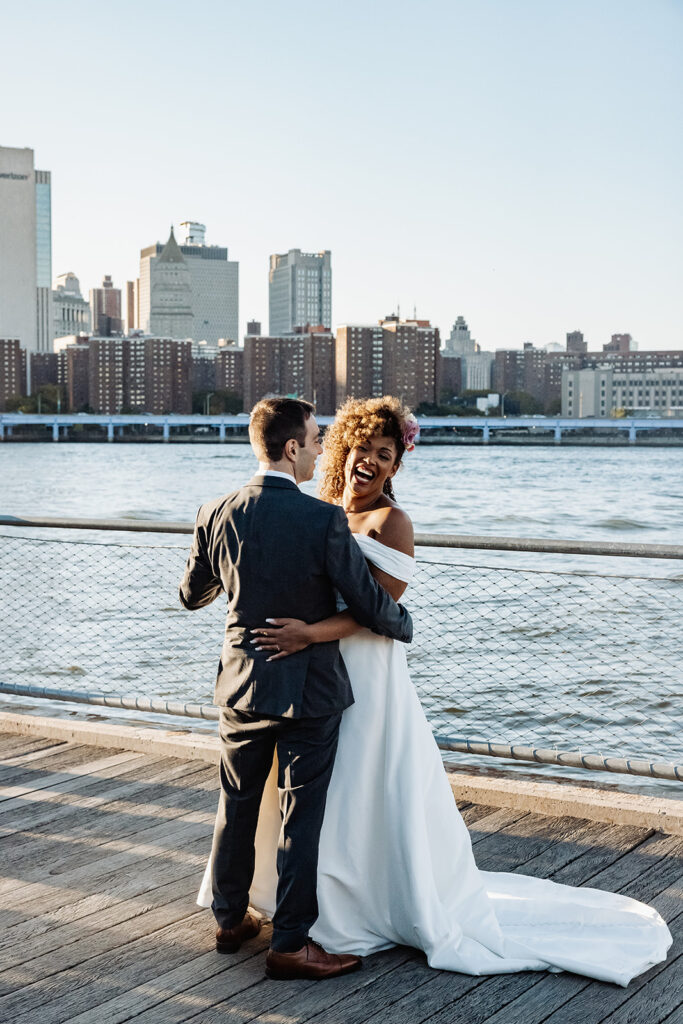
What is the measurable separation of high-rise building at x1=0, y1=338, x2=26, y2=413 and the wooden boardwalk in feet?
477

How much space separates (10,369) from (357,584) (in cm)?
15082

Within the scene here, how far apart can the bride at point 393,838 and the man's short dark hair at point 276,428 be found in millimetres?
250

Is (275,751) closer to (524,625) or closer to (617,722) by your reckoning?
(617,722)

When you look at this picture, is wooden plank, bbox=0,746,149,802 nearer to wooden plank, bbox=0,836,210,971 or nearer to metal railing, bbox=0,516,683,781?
metal railing, bbox=0,516,683,781

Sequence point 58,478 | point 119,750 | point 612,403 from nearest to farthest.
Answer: point 119,750 → point 58,478 → point 612,403

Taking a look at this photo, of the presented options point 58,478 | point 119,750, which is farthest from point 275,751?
point 58,478

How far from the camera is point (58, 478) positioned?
58844mm

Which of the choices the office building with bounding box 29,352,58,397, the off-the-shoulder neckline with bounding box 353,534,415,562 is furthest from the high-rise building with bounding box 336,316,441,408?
the off-the-shoulder neckline with bounding box 353,534,415,562

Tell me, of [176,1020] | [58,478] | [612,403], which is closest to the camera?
[176,1020]

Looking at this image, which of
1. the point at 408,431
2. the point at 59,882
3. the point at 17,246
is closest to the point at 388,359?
the point at 17,246

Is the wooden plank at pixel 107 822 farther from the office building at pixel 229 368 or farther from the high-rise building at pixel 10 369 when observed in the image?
the office building at pixel 229 368

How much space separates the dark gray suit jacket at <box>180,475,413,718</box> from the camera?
2551 millimetres

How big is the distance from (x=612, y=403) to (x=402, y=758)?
15862 centimetres

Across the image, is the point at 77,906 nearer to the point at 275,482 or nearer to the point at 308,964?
the point at 308,964
